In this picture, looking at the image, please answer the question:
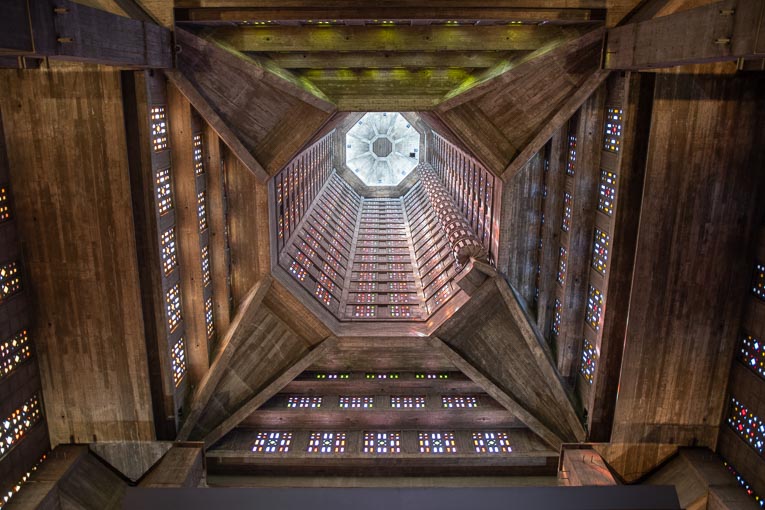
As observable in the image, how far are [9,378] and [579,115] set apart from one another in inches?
796

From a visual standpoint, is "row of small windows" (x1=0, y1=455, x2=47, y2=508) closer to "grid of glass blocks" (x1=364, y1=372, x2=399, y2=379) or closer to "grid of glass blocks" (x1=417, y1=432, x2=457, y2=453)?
"grid of glass blocks" (x1=364, y1=372, x2=399, y2=379)

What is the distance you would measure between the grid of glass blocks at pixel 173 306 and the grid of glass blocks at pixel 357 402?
342 inches

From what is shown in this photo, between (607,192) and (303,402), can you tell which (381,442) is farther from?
(607,192)

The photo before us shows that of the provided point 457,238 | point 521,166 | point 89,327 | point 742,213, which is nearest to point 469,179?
point 457,238

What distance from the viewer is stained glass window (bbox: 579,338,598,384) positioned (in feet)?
62.4

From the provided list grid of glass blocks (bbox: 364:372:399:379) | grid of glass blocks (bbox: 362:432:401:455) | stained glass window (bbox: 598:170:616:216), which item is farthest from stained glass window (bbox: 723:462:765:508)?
grid of glass blocks (bbox: 364:372:399:379)

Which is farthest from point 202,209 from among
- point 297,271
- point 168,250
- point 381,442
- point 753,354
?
point 753,354

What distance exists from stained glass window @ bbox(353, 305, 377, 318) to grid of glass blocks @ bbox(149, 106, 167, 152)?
11734 millimetres

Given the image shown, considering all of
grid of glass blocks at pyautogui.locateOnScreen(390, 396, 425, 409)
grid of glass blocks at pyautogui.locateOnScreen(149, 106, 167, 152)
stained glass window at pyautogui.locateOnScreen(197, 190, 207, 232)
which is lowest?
grid of glass blocks at pyautogui.locateOnScreen(390, 396, 425, 409)

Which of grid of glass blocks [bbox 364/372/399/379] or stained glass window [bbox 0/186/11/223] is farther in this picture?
grid of glass blocks [bbox 364/372/399/379]

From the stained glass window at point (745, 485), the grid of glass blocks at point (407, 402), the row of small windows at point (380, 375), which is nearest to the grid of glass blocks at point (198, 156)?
the row of small windows at point (380, 375)

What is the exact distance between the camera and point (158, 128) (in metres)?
16.5

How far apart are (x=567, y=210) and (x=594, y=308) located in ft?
12.2

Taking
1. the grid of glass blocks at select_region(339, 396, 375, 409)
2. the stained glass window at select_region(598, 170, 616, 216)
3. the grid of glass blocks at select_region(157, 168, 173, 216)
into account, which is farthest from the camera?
the grid of glass blocks at select_region(339, 396, 375, 409)
